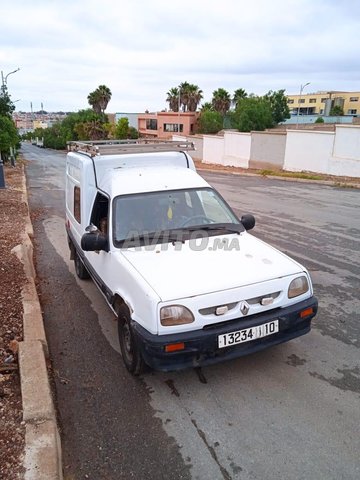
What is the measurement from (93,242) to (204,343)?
1632mm

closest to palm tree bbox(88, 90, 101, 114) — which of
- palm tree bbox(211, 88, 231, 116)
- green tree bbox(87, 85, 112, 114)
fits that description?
green tree bbox(87, 85, 112, 114)

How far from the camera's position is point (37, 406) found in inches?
119

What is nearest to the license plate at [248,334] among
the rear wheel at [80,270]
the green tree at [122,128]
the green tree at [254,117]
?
the rear wheel at [80,270]

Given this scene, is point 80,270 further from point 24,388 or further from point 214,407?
A: point 214,407

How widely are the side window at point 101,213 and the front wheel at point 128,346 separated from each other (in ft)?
3.79

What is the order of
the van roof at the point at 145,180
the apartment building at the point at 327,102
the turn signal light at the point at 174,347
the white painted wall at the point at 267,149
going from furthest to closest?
the apartment building at the point at 327,102, the white painted wall at the point at 267,149, the van roof at the point at 145,180, the turn signal light at the point at 174,347

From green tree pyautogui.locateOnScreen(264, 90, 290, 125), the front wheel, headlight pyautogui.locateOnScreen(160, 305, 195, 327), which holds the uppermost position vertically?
green tree pyautogui.locateOnScreen(264, 90, 290, 125)

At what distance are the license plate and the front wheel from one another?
789 millimetres

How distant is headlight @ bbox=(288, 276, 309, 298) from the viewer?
138 inches

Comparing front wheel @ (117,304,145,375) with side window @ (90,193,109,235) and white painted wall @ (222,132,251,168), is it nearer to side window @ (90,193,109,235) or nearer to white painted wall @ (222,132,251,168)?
side window @ (90,193,109,235)

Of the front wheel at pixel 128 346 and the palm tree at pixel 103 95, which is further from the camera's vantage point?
the palm tree at pixel 103 95

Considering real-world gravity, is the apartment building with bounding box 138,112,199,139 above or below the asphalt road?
above

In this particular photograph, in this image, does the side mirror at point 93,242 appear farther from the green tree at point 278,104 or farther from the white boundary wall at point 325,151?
the green tree at point 278,104

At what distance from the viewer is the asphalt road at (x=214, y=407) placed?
2.62 m
